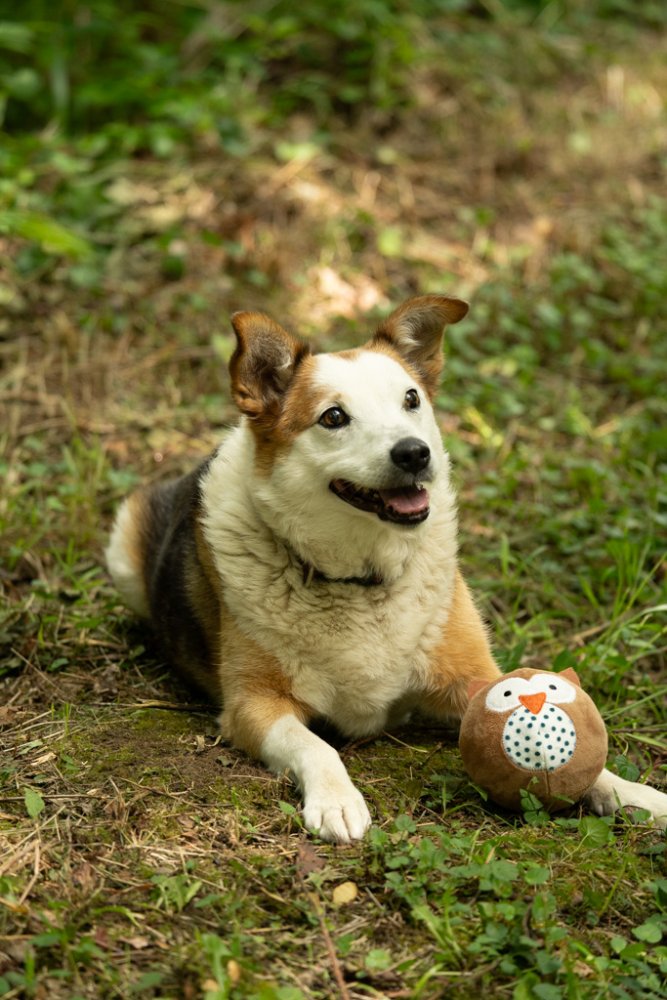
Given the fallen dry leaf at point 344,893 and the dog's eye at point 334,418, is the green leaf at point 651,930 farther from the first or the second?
the dog's eye at point 334,418

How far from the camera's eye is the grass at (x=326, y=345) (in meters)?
2.79

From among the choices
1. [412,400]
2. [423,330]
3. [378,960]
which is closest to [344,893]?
[378,960]

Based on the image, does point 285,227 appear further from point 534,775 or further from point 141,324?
point 534,775

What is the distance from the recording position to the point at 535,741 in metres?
3.25

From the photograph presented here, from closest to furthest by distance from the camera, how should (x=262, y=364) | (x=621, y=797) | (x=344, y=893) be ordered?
(x=344, y=893), (x=621, y=797), (x=262, y=364)

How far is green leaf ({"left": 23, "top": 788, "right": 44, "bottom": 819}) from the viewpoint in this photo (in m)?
3.19

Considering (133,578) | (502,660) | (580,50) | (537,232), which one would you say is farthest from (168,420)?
(580,50)

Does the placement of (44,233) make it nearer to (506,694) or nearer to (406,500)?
(406,500)

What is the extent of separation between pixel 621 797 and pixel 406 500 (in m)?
1.15

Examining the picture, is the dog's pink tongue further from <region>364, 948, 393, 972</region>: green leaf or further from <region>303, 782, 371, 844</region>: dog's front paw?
<region>364, 948, 393, 972</region>: green leaf

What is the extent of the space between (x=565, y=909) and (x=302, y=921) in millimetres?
694

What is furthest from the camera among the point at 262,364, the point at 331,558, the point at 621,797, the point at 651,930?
the point at 262,364

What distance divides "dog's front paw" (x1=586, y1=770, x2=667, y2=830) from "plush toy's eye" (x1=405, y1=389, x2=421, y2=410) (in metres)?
1.38

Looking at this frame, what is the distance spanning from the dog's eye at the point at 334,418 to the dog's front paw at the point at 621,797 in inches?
55.8
